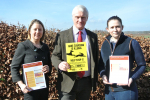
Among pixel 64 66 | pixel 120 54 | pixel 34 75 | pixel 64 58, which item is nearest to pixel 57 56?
pixel 64 58

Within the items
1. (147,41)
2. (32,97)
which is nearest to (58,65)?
(32,97)

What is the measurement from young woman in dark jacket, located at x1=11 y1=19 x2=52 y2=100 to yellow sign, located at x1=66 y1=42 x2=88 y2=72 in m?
0.46

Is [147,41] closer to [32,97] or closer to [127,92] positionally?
[127,92]

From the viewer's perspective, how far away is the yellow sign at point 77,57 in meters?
2.26

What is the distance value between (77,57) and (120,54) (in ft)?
2.39

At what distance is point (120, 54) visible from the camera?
2238mm

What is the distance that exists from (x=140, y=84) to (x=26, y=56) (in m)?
3.68

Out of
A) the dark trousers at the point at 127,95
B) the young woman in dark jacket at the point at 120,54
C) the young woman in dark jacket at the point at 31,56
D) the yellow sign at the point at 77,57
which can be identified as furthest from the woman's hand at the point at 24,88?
the dark trousers at the point at 127,95

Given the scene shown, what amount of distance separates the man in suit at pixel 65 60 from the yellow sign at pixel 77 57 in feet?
0.46

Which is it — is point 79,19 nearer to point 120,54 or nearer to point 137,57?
point 120,54

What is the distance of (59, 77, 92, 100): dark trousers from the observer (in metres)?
2.44

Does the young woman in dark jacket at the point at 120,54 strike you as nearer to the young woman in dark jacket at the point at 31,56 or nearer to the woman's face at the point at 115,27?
the woman's face at the point at 115,27

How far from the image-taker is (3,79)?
138 inches

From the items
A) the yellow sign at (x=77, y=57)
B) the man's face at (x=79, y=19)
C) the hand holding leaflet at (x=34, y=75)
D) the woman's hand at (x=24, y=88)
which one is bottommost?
the woman's hand at (x=24, y=88)
